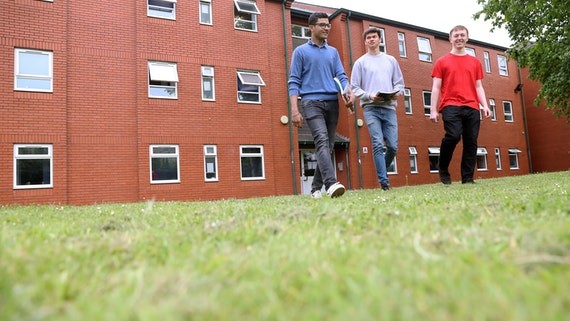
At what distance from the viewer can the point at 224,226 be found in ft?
7.43

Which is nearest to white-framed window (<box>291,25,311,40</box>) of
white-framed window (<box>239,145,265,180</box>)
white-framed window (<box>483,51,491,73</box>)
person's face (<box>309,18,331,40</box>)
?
white-framed window (<box>239,145,265,180</box>)

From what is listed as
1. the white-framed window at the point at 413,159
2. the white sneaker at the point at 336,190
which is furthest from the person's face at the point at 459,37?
the white-framed window at the point at 413,159

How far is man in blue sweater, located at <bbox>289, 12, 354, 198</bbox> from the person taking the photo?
523cm

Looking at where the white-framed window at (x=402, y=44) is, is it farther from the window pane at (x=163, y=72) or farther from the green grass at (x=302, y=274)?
the green grass at (x=302, y=274)

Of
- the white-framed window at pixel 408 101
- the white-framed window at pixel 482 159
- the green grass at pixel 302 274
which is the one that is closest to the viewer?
the green grass at pixel 302 274

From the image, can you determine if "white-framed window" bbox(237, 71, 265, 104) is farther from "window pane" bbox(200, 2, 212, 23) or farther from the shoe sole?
the shoe sole

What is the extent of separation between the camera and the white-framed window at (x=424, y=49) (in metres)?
22.4

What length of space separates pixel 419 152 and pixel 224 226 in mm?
20217

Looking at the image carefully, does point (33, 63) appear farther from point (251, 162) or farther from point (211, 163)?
point (251, 162)

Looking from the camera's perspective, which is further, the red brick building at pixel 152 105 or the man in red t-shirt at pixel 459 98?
the red brick building at pixel 152 105

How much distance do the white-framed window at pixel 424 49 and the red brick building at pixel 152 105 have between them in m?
5.44

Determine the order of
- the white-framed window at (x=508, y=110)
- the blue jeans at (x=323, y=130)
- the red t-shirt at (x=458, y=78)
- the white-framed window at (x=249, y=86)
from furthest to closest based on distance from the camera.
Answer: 1. the white-framed window at (x=508, y=110)
2. the white-framed window at (x=249, y=86)
3. the red t-shirt at (x=458, y=78)
4. the blue jeans at (x=323, y=130)

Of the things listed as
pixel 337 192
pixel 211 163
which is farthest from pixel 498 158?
pixel 337 192

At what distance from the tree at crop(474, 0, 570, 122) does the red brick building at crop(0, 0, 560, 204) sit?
21.9 ft
